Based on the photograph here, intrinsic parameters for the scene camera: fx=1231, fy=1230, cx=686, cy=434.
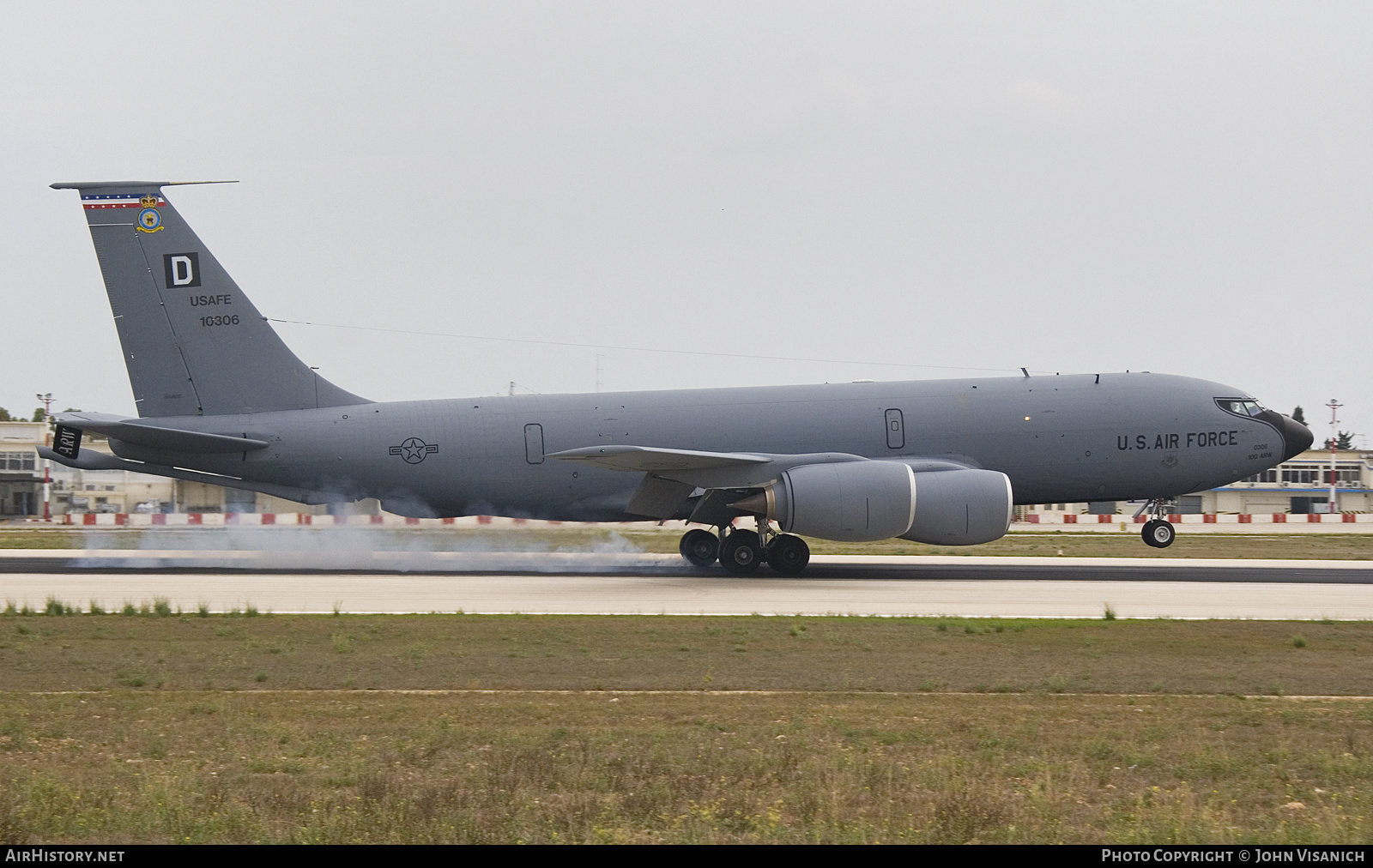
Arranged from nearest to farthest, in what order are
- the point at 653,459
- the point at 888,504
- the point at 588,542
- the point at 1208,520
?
1. the point at 888,504
2. the point at 653,459
3. the point at 588,542
4. the point at 1208,520

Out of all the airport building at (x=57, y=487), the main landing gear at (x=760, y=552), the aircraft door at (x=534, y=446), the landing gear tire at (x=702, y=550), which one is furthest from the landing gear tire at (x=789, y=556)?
the airport building at (x=57, y=487)

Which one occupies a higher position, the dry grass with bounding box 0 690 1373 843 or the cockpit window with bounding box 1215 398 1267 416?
the cockpit window with bounding box 1215 398 1267 416

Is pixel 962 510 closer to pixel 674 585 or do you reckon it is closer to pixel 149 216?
pixel 674 585

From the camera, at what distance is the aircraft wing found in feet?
76.5

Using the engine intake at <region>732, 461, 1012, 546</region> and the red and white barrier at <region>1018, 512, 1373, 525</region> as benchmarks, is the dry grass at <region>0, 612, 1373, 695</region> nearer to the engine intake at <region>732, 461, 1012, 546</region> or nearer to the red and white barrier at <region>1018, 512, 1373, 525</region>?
the engine intake at <region>732, 461, 1012, 546</region>

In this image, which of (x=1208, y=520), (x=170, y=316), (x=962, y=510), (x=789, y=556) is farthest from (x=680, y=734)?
(x=1208, y=520)

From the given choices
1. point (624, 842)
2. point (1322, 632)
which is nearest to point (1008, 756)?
point (624, 842)

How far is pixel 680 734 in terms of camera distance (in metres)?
9.50

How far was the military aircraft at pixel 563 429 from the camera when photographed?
85.2 feet

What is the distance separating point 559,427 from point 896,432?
722 centimetres

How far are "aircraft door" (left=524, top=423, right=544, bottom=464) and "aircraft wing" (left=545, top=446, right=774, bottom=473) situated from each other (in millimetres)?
1676

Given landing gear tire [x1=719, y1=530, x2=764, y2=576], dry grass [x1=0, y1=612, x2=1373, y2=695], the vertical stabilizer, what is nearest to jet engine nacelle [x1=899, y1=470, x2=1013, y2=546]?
landing gear tire [x1=719, y1=530, x2=764, y2=576]

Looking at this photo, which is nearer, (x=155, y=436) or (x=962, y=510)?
(x=962, y=510)

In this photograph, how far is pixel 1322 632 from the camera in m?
16.0
